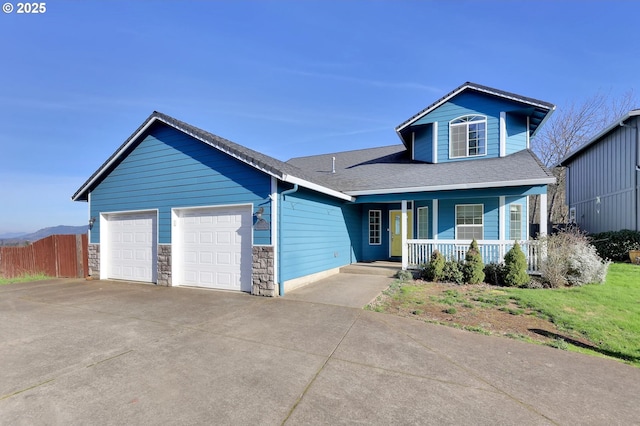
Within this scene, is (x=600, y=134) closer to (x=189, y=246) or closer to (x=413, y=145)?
(x=413, y=145)

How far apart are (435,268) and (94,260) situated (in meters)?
11.7

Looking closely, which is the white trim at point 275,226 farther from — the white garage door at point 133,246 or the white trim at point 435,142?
the white trim at point 435,142

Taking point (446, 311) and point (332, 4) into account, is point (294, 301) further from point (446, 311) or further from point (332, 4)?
point (332, 4)

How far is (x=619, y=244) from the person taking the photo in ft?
36.7

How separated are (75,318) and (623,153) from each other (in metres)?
19.4

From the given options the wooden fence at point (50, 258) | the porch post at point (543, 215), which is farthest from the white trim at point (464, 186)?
the wooden fence at point (50, 258)

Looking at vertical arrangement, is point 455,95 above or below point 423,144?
above

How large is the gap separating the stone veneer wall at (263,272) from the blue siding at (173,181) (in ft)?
0.85

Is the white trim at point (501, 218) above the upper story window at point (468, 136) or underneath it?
underneath

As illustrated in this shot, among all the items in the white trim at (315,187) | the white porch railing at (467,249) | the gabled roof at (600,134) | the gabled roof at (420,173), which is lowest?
the white porch railing at (467,249)

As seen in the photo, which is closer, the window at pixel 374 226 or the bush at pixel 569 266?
the bush at pixel 569 266

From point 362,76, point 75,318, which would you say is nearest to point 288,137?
point 362,76

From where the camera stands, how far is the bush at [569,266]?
25.3 ft

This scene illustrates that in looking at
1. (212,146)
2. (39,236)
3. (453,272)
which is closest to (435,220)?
(453,272)
